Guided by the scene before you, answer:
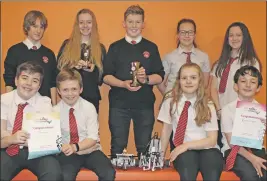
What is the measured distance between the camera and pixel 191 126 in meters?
3.60

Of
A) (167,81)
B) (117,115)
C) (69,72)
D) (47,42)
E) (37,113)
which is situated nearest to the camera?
(37,113)

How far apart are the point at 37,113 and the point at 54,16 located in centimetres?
205

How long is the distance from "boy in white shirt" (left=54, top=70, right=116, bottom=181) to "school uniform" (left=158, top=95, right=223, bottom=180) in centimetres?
61

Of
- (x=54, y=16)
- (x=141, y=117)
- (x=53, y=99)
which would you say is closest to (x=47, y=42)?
(x=54, y=16)

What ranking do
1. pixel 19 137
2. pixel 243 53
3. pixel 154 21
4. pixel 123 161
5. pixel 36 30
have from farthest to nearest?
1. pixel 154 21
2. pixel 243 53
3. pixel 36 30
4. pixel 123 161
5. pixel 19 137

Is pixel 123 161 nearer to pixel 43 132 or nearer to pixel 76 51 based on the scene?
pixel 43 132

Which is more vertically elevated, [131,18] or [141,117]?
[131,18]

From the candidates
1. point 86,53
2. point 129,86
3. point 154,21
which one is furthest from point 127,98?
point 154,21

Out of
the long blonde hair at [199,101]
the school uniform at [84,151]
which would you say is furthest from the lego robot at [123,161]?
the long blonde hair at [199,101]

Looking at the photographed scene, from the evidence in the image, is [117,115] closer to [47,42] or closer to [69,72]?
[69,72]

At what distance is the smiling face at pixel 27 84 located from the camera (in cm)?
337

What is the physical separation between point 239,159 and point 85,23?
199 centimetres

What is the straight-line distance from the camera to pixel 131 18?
13.5 ft

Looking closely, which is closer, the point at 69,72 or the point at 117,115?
the point at 69,72
